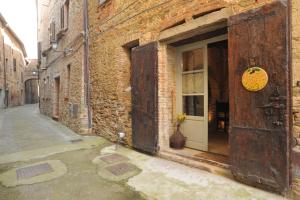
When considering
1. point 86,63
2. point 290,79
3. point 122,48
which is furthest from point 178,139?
point 86,63

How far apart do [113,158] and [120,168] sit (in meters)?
0.63

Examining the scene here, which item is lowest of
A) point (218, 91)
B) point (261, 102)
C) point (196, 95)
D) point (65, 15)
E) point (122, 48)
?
point (261, 102)

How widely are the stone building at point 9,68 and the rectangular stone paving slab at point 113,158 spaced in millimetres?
17514

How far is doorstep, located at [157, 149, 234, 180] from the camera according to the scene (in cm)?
347

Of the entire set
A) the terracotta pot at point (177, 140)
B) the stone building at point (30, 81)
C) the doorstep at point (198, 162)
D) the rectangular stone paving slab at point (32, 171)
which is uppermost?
the stone building at point (30, 81)

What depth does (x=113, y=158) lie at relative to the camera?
4652 mm

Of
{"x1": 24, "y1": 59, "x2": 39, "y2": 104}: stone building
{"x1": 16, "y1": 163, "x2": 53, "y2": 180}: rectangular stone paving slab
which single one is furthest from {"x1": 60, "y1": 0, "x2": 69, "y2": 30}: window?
{"x1": 24, "y1": 59, "x2": 39, "y2": 104}: stone building

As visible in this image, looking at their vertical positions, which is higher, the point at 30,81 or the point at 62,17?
the point at 62,17

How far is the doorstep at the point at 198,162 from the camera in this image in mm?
3469

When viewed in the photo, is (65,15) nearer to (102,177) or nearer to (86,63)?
(86,63)

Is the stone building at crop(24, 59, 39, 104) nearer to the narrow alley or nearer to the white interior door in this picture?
the narrow alley

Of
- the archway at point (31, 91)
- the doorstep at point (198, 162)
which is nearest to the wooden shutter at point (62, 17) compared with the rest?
the doorstep at point (198, 162)

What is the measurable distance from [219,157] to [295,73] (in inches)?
76.6

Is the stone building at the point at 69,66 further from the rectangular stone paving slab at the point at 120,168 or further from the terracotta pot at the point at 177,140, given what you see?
the terracotta pot at the point at 177,140
